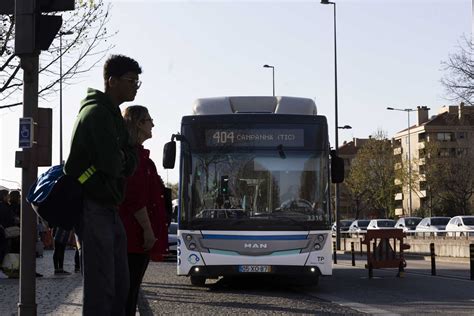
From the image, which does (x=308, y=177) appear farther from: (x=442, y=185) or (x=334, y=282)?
(x=442, y=185)

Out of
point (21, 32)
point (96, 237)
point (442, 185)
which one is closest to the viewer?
point (96, 237)

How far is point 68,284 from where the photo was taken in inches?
558

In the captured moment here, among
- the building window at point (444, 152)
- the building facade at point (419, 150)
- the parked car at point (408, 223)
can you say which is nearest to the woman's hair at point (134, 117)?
the parked car at point (408, 223)

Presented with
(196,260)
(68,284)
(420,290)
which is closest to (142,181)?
(196,260)

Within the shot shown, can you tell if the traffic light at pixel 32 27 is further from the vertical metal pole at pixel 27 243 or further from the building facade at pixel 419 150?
the building facade at pixel 419 150

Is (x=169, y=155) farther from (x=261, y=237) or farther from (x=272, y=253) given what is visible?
(x=272, y=253)

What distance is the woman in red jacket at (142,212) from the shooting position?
18.1 feet

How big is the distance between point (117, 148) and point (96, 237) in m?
0.49

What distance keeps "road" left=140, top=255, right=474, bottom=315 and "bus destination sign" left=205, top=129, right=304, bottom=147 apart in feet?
8.63

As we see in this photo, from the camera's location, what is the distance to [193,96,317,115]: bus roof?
48.2 ft

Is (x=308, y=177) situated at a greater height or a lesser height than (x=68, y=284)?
greater

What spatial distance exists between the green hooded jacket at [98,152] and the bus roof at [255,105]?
404 inches

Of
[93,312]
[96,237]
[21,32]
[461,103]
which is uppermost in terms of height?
[461,103]

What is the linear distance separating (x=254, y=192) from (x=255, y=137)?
3.33ft
